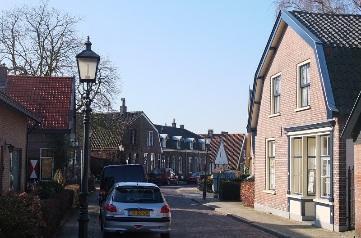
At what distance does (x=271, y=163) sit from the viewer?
2498 cm

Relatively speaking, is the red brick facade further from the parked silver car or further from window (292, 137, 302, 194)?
the parked silver car

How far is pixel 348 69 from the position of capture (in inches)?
746

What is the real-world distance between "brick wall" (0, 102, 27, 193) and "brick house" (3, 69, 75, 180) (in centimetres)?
656

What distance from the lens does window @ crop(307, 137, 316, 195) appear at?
20.8 metres

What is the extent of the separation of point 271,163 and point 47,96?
653 inches

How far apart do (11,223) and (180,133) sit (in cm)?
7744

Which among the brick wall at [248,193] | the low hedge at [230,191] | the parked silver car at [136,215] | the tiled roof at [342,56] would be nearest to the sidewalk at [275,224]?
the brick wall at [248,193]

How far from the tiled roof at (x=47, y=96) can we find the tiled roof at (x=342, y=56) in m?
17.0

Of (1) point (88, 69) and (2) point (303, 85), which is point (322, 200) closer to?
(2) point (303, 85)

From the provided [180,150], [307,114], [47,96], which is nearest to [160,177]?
[180,150]

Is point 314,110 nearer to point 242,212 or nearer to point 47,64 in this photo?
point 242,212

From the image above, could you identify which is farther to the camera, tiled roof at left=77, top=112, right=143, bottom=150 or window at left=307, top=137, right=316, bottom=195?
tiled roof at left=77, top=112, right=143, bottom=150

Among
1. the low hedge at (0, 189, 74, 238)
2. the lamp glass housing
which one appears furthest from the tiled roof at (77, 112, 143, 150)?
the low hedge at (0, 189, 74, 238)

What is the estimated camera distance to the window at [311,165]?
20.8 metres
